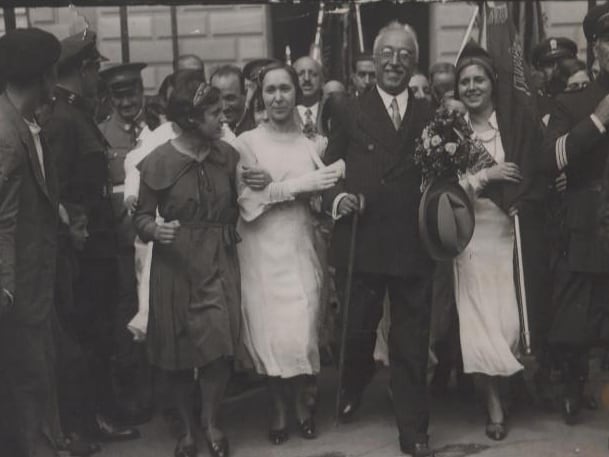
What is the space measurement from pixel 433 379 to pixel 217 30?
254 inches

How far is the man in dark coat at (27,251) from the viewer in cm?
484

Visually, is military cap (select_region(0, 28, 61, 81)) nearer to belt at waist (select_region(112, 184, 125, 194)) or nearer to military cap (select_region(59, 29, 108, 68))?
military cap (select_region(59, 29, 108, 68))

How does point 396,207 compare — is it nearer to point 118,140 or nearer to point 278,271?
point 278,271

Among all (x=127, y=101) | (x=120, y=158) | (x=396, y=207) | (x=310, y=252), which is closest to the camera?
(x=396, y=207)

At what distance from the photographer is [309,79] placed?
8.40 metres

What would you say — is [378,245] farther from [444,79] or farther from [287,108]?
[444,79]

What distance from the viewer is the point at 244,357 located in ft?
20.5

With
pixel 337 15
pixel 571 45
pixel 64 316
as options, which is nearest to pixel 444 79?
pixel 571 45

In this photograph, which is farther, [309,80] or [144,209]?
[309,80]

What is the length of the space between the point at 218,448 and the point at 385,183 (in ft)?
5.21

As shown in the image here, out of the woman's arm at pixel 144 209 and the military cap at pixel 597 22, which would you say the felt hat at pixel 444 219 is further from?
the woman's arm at pixel 144 209

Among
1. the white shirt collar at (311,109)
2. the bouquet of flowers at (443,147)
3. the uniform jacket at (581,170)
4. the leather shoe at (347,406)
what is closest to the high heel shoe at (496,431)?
the leather shoe at (347,406)

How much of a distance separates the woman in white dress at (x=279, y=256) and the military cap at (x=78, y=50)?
0.90 meters

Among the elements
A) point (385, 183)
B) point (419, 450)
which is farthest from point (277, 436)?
point (385, 183)
